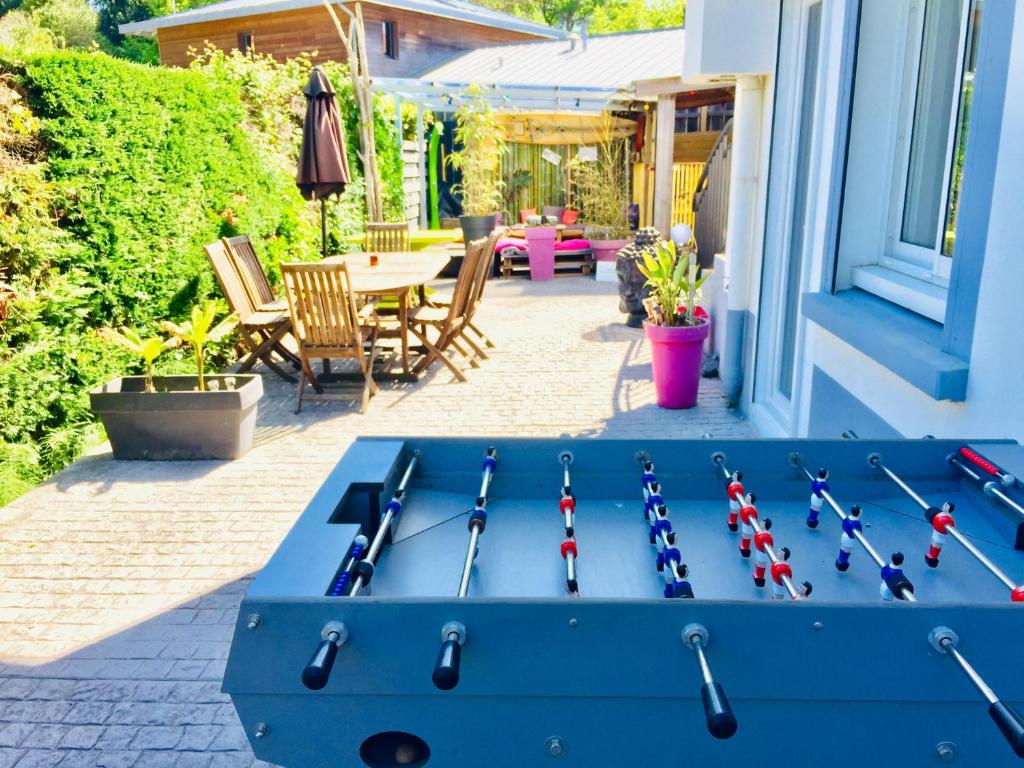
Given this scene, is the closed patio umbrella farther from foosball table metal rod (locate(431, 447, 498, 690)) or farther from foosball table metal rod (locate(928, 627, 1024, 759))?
foosball table metal rod (locate(928, 627, 1024, 759))

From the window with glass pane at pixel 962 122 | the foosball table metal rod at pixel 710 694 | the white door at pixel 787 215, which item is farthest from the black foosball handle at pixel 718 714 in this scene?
the white door at pixel 787 215

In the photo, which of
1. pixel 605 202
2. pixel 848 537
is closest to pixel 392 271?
pixel 848 537

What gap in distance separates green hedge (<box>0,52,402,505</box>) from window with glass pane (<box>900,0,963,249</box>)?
14.3ft

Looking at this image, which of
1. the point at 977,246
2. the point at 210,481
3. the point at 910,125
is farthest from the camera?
the point at 210,481

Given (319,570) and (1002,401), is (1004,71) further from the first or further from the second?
(319,570)

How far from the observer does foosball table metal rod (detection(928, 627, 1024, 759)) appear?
3.44 ft

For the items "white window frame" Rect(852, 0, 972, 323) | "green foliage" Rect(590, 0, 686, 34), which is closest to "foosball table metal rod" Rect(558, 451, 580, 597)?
"white window frame" Rect(852, 0, 972, 323)

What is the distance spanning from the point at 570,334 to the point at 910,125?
4.98 meters

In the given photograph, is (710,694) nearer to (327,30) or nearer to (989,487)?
(989,487)

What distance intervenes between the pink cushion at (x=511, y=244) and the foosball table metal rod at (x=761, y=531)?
32.2ft

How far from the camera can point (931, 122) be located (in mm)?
3189

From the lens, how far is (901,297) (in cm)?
307

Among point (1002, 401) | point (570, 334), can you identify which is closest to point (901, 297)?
point (1002, 401)

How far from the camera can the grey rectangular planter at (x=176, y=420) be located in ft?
15.9
